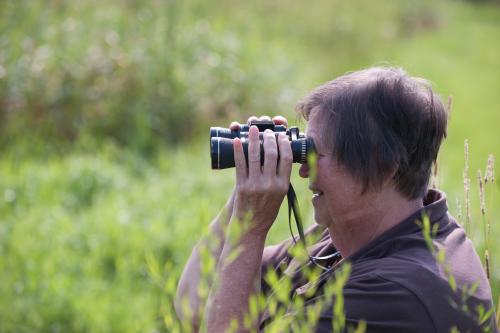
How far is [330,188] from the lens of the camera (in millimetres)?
2193

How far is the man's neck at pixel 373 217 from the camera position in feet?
7.20

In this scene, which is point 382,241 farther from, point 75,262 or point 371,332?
point 75,262

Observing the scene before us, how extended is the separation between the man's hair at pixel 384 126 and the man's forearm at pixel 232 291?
0.38 m

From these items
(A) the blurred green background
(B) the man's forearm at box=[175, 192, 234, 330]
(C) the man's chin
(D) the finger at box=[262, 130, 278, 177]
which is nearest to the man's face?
(C) the man's chin

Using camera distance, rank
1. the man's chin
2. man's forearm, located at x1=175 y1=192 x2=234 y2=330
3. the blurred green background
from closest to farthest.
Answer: the man's chin < man's forearm, located at x1=175 y1=192 x2=234 y2=330 < the blurred green background

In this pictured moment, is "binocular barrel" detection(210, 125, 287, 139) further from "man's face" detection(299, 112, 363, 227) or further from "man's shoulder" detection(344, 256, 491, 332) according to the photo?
"man's shoulder" detection(344, 256, 491, 332)

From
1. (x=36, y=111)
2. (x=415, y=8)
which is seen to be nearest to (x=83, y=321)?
(x=36, y=111)

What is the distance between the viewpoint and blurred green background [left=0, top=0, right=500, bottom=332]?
427 cm

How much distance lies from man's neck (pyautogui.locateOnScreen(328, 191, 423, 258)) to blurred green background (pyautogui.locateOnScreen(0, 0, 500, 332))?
544 millimetres

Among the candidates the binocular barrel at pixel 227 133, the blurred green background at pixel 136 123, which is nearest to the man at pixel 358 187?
the binocular barrel at pixel 227 133

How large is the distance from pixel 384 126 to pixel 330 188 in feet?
0.76

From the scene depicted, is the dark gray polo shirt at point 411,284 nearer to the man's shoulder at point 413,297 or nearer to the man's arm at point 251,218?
the man's shoulder at point 413,297

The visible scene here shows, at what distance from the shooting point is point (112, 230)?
4797mm

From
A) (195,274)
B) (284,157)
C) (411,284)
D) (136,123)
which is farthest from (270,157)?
(136,123)
